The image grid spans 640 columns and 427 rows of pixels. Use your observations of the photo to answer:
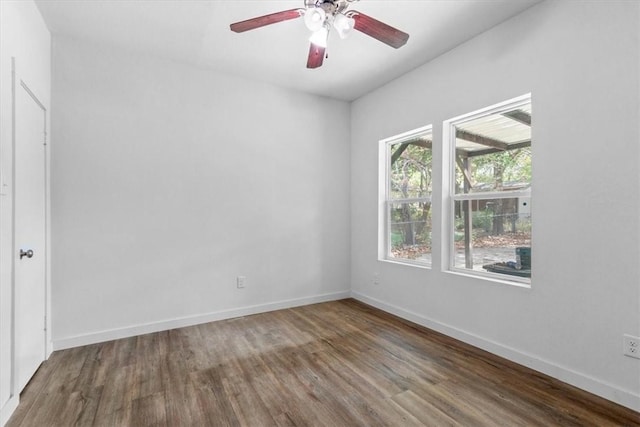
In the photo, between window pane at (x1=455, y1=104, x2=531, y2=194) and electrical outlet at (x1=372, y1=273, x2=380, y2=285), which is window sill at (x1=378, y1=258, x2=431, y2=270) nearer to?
electrical outlet at (x1=372, y1=273, x2=380, y2=285)

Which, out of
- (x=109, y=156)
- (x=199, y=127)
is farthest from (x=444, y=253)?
(x=109, y=156)

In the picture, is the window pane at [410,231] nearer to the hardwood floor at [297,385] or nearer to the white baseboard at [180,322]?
the hardwood floor at [297,385]

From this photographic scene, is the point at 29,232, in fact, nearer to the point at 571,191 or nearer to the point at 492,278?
the point at 492,278

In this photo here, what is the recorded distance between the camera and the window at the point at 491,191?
2572 mm

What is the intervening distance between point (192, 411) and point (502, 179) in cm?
297

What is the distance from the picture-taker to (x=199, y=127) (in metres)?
3.37

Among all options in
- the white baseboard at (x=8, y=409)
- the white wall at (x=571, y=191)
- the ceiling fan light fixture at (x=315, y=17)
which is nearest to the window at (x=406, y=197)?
the white wall at (x=571, y=191)

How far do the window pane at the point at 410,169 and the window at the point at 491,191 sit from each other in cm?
36

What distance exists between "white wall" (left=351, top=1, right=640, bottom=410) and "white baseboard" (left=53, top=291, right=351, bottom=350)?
1791mm

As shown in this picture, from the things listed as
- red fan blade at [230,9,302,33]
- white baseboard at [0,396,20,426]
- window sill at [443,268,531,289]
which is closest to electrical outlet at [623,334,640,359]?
window sill at [443,268,531,289]

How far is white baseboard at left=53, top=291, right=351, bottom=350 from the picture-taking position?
9.22 feet

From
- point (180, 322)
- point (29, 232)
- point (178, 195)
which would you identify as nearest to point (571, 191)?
point (178, 195)

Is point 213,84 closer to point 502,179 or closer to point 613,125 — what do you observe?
point 502,179

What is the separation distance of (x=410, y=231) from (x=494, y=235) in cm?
103
